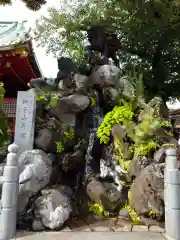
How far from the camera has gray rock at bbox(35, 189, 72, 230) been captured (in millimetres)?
3776

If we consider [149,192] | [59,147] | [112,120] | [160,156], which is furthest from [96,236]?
[112,120]

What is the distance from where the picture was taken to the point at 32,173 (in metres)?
4.32

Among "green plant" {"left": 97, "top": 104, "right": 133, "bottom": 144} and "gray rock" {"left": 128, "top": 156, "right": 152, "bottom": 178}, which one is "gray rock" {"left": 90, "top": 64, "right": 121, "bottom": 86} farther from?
"gray rock" {"left": 128, "top": 156, "right": 152, "bottom": 178}

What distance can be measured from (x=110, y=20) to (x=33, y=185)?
910 cm

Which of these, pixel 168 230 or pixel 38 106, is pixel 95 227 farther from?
pixel 38 106

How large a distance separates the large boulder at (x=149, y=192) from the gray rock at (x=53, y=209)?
1.17 m

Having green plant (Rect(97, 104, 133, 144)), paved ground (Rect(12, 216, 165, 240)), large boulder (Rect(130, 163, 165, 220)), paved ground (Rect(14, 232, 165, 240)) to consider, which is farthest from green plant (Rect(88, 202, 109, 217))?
green plant (Rect(97, 104, 133, 144))

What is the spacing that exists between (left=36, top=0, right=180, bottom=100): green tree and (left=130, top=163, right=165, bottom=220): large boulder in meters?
7.33

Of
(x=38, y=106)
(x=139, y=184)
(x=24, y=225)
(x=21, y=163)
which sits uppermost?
(x=38, y=106)

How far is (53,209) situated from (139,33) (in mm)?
10188

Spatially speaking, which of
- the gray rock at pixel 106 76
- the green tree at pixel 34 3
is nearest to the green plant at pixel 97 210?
the gray rock at pixel 106 76

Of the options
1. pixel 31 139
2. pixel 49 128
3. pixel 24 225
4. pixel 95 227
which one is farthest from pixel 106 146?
pixel 24 225

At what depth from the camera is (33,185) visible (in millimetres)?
4293

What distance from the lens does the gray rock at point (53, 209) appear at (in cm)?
378
